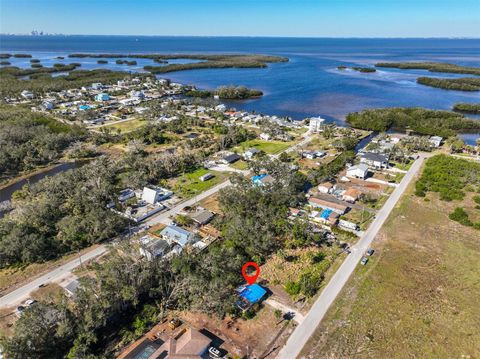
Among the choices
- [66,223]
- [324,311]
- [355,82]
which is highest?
[355,82]

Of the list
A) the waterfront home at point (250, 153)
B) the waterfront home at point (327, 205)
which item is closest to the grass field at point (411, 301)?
the waterfront home at point (327, 205)

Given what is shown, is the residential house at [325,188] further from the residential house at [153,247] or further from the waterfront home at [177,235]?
the residential house at [153,247]

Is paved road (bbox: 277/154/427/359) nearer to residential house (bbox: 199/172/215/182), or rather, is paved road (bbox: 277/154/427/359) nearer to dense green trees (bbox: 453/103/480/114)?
residential house (bbox: 199/172/215/182)

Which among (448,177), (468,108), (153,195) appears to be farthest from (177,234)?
(468,108)

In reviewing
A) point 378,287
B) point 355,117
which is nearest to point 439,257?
point 378,287

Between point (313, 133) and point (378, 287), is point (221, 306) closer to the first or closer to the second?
point (378, 287)

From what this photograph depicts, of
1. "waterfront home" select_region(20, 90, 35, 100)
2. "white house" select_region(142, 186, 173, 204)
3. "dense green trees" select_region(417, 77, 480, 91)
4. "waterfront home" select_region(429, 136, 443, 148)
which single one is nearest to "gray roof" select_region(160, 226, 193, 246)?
"white house" select_region(142, 186, 173, 204)
